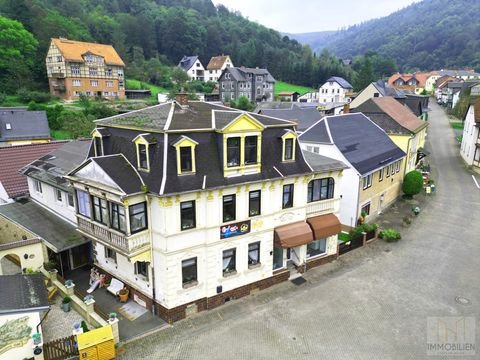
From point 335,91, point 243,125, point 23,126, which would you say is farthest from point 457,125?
point 23,126

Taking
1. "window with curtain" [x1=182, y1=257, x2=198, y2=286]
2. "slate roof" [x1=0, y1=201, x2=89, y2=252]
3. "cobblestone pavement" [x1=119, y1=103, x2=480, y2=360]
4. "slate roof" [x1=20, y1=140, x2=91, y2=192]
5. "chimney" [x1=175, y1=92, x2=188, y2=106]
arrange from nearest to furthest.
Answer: "cobblestone pavement" [x1=119, y1=103, x2=480, y2=360] → "window with curtain" [x1=182, y1=257, x2=198, y2=286] → "chimney" [x1=175, y1=92, x2=188, y2=106] → "slate roof" [x1=0, y1=201, x2=89, y2=252] → "slate roof" [x1=20, y1=140, x2=91, y2=192]

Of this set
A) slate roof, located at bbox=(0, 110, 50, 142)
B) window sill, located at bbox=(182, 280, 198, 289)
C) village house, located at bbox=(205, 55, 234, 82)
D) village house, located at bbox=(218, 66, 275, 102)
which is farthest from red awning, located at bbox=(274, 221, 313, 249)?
village house, located at bbox=(205, 55, 234, 82)

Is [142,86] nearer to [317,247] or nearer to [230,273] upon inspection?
[317,247]

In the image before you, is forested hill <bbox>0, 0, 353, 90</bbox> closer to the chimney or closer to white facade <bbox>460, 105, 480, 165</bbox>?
white facade <bbox>460, 105, 480, 165</bbox>

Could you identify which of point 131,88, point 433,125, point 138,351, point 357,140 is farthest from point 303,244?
point 131,88

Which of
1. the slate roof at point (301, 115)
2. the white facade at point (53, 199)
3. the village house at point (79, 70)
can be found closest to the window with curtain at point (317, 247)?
the white facade at point (53, 199)

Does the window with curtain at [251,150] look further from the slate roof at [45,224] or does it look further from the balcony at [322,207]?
the slate roof at [45,224]
